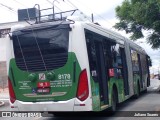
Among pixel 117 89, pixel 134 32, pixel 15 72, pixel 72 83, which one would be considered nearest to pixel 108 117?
pixel 117 89

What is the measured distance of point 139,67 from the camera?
21.0m

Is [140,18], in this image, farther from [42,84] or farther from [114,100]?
[42,84]

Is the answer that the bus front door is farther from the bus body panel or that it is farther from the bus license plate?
the bus license plate

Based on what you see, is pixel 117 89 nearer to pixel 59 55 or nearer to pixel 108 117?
pixel 108 117

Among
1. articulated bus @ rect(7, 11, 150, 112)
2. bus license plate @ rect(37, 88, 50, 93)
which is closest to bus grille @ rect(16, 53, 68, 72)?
articulated bus @ rect(7, 11, 150, 112)

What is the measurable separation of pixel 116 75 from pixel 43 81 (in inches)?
168

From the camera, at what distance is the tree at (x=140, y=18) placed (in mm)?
21092

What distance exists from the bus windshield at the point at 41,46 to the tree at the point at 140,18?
1070 cm

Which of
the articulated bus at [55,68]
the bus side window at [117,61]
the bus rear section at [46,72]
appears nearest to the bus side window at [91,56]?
the articulated bus at [55,68]

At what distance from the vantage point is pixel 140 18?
71.3 feet

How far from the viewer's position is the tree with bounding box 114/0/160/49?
21.1 m

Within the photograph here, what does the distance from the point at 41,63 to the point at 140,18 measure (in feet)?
40.6

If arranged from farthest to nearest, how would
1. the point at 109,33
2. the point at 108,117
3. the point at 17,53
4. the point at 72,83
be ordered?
the point at 109,33 → the point at 108,117 → the point at 17,53 → the point at 72,83

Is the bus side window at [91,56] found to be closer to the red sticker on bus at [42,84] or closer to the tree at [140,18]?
the red sticker on bus at [42,84]
